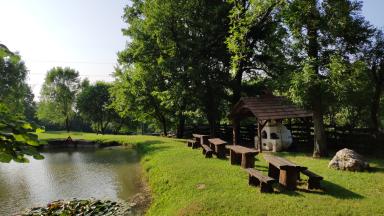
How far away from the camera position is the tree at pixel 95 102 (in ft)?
228

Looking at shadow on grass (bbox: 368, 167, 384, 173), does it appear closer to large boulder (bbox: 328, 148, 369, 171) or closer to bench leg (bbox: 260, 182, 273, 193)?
large boulder (bbox: 328, 148, 369, 171)

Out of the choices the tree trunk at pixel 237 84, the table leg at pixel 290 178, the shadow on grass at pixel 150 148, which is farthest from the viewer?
the tree trunk at pixel 237 84

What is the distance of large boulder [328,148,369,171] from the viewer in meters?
15.5

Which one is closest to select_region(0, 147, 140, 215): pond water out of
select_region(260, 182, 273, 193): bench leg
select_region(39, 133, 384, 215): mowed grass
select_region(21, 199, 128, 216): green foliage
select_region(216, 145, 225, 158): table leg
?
select_region(21, 199, 128, 216): green foliage

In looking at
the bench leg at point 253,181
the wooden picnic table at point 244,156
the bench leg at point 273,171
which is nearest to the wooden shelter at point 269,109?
the wooden picnic table at point 244,156

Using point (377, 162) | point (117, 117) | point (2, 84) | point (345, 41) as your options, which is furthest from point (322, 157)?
point (117, 117)

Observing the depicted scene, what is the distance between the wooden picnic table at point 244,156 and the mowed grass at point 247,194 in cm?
41

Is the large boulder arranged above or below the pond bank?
above

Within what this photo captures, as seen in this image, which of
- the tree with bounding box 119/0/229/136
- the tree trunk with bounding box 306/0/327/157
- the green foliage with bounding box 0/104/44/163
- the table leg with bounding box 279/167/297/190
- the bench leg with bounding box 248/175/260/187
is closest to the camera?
the green foliage with bounding box 0/104/44/163

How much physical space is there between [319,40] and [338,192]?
1012 centimetres

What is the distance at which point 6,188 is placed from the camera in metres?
19.2

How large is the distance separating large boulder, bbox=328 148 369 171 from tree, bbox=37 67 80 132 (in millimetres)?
61804

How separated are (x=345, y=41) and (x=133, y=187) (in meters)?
14.1

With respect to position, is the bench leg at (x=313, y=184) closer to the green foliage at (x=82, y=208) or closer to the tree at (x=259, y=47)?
the green foliage at (x=82, y=208)
